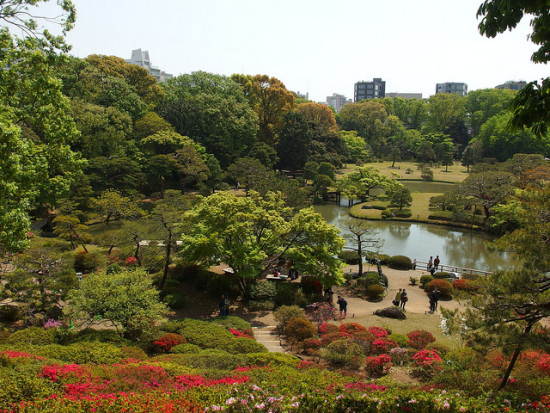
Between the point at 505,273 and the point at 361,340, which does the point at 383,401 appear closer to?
the point at 505,273

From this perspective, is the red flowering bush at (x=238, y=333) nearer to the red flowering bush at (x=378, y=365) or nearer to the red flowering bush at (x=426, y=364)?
the red flowering bush at (x=378, y=365)

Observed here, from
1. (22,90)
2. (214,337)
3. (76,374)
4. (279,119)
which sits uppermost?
(279,119)

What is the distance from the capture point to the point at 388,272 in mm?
22062

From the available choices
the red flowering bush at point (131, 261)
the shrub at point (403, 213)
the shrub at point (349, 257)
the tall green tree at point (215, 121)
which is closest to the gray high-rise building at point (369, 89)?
the tall green tree at point (215, 121)

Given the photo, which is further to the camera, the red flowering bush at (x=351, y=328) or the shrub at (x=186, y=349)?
the red flowering bush at (x=351, y=328)

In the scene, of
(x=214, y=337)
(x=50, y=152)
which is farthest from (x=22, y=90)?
(x=214, y=337)

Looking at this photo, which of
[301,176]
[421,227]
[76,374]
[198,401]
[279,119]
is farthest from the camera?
[279,119]

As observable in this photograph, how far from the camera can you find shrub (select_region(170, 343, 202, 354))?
1118cm

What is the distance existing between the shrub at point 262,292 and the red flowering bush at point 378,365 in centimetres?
653

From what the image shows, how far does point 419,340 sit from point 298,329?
149 inches

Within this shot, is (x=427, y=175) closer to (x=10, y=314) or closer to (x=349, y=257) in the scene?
(x=349, y=257)

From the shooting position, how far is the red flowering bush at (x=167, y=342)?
1168cm

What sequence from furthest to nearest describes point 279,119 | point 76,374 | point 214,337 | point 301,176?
point 279,119 < point 301,176 < point 214,337 < point 76,374

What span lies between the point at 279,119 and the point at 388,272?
3393 cm
